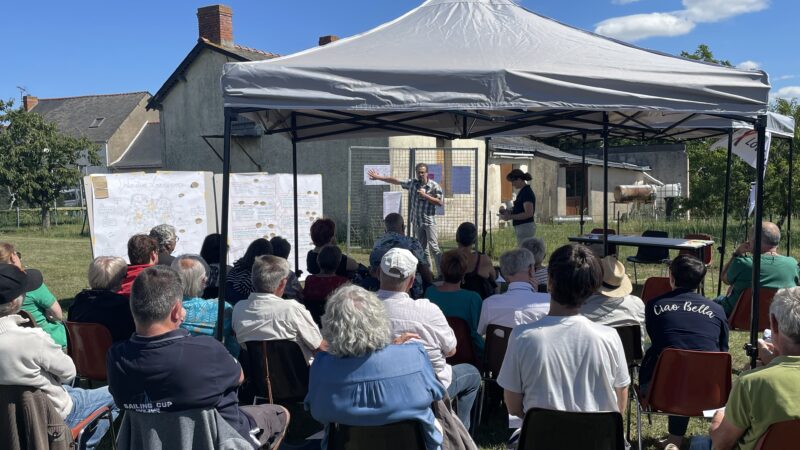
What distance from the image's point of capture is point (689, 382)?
3.33m

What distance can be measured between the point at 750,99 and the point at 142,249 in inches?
161

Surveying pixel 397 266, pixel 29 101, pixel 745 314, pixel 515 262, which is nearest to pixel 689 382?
pixel 515 262

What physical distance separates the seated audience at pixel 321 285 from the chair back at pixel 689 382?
211 centimetres

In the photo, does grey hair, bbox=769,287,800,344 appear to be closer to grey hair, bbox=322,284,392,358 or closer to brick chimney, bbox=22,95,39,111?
grey hair, bbox=322,284,392,358

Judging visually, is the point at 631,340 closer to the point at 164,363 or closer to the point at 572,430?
the point at 572,430

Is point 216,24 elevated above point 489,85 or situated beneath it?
elevated above

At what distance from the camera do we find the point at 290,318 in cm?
356

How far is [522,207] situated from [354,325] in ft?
19.1

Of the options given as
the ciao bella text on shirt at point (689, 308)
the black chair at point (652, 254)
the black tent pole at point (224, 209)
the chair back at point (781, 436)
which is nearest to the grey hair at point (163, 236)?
the black tent pole at point (224, 209)

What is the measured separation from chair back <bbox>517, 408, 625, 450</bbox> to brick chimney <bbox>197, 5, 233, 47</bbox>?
70.8 ft

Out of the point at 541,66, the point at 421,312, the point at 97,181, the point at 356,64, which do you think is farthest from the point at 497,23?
the point at 97,181

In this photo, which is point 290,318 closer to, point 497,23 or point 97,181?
point 497,23

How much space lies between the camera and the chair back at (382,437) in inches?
96.1

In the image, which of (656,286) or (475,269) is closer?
(475,269)
